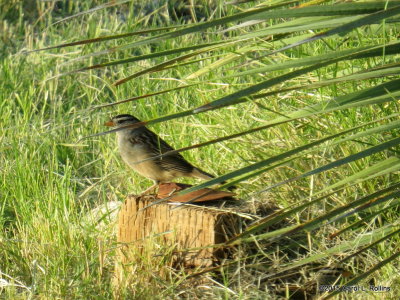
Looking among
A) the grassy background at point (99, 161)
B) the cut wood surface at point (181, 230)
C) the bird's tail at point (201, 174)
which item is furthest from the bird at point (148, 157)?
the cut wood surface at point (181, 230)

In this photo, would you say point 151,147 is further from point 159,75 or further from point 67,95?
point 67,95

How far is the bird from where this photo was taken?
19.9ft

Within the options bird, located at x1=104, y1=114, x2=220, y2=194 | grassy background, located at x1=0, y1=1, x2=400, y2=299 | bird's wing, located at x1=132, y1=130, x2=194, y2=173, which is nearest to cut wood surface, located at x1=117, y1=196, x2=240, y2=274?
grassy background, located at x1=0, y1=1, x2=400, y2=299

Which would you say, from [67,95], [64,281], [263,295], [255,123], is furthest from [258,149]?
[67,95]

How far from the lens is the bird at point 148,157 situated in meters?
6.08

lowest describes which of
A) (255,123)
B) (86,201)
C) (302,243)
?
(302,243)

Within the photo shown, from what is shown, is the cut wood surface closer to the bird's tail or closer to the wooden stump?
the wooden stump

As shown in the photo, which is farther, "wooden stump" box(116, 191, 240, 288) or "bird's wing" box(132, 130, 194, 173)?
"bird's wing" box(132, 130, 194, 173)

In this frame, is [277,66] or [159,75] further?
[159,75]

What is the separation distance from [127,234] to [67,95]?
144 inches

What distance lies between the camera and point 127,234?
5.14 metres

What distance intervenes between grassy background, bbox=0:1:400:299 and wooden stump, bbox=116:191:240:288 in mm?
144

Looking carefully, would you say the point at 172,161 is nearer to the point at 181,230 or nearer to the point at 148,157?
the point at 148,157

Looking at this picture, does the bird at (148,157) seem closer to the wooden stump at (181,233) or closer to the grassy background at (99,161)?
the grassy background at (99,161)
